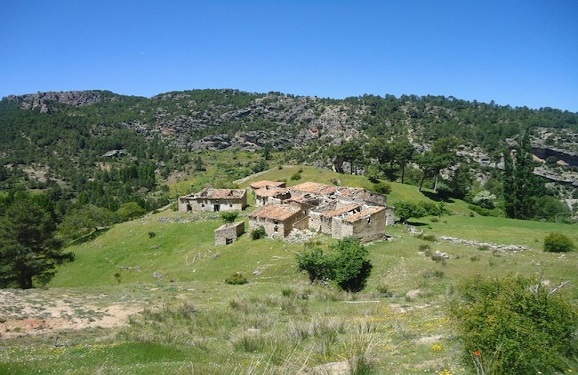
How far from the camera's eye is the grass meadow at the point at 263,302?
12445 mm

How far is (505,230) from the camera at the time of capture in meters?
45.9

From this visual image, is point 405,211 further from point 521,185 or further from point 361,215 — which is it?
point 521,185

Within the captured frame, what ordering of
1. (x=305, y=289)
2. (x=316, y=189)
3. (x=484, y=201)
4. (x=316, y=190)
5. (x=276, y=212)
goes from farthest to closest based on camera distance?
(x=484, y=201) < (x=316, y=189) < (x=316, y=190) < (x=276, y=212) < (x=305, y=289)

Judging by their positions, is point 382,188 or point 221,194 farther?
point 382,188

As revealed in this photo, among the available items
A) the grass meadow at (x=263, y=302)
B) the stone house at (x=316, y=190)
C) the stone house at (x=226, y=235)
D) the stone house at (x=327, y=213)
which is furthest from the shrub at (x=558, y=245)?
the stone house at (x=226, y=235)

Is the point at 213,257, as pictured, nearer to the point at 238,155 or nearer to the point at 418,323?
the point at 418,323

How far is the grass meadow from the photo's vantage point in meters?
12.4

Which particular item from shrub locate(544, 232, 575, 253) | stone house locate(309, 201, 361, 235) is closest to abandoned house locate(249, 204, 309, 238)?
stone house locate(309, 201, 361, 235)

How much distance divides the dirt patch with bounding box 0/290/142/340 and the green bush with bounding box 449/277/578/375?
1773 centimetres

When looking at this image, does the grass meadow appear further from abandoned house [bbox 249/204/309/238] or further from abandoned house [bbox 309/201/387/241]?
abandoned house [bbox 249/204/309/238]

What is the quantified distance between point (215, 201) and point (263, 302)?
39.9 meters

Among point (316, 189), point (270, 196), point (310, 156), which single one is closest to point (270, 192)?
point (270, 196)

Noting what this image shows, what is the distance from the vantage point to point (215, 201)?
2500 inches

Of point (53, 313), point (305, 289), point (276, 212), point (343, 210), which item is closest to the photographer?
point (53, 313)
